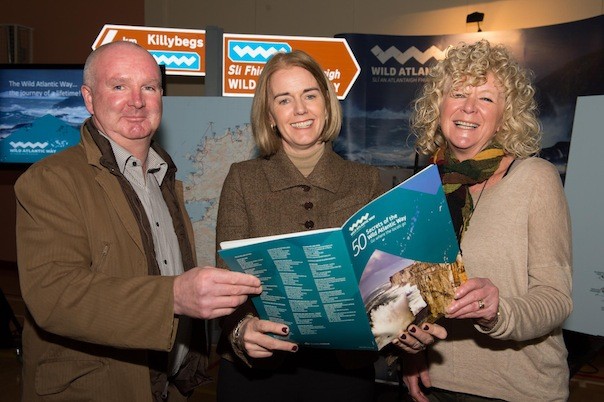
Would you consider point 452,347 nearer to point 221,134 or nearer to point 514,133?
point 514,133

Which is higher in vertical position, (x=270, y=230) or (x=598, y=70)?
(x=598, y=70)

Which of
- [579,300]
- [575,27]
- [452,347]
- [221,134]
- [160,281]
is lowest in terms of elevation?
[579,300]

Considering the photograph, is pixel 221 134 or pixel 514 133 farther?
pixel 221 134

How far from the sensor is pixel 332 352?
191cm

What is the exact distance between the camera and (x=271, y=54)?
12.5 feet

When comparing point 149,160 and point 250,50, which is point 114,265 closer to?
point 149,160

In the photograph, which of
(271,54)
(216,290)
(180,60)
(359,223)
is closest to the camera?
(359,223)

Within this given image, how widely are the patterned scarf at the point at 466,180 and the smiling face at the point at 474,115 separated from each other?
0.17 feet

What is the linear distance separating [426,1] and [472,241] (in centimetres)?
598

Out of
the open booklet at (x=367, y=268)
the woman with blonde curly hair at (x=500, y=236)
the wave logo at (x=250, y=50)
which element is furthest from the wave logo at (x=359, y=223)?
the wave logo at (x=250, y=50)

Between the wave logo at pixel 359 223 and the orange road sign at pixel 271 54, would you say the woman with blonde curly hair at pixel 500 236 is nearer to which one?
the wave logo at pixel 359 223

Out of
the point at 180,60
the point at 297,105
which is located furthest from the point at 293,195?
the point at 180,60

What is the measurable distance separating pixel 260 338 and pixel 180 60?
287 cm

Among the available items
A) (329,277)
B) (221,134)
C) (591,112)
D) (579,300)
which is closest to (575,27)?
(591,112)
